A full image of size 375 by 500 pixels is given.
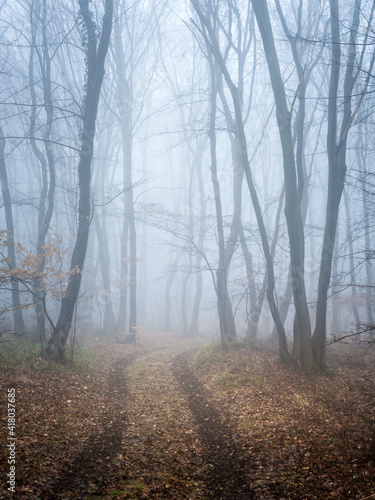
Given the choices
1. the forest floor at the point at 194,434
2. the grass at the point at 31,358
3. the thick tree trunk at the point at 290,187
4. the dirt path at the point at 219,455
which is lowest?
the dirt path at the point at 219,455

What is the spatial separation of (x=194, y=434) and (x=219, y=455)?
0.88 metres

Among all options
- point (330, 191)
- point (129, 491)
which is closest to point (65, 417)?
point (129, 491)

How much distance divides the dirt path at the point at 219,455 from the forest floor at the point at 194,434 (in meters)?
0.02

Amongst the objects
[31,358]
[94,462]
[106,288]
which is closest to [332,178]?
[94,462]

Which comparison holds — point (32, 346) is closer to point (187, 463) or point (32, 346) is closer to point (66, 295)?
point (66, 295)

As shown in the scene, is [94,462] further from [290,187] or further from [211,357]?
[290,187]

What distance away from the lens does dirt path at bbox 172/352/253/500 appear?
4090 millimetres

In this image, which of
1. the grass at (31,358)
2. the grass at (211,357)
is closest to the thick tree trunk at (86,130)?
the grass at (31,358)

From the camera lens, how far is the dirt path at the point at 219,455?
4.09m

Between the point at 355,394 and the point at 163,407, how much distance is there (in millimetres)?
4280

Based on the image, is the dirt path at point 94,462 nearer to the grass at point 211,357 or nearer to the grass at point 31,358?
the grass at point 31,358

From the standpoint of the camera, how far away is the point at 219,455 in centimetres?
500

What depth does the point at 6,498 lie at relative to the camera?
11.2 ft

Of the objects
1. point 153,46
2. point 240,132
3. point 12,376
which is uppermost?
point 153,46
